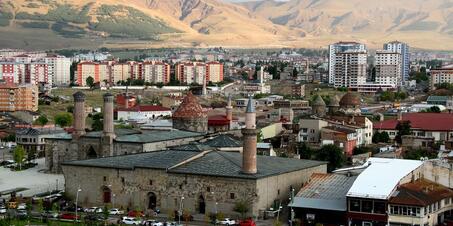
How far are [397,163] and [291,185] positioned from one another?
3.22 metres

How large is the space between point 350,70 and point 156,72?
21515 millimetres

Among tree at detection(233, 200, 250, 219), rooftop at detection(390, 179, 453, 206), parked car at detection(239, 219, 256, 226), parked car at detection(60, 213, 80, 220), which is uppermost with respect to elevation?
rooftop at detection(390, 179, 453, 206)

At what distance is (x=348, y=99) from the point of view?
4872 centimetres

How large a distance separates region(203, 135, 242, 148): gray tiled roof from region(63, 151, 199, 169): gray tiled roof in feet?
11.0

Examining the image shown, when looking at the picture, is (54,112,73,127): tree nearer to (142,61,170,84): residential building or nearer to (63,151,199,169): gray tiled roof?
(63,151,199,169): gray tiled roof

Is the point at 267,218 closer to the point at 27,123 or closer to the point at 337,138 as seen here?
the point at 337,138

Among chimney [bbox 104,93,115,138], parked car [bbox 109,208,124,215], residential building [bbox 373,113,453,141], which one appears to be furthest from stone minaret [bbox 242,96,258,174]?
residential building [bbox 373,113,453,141]

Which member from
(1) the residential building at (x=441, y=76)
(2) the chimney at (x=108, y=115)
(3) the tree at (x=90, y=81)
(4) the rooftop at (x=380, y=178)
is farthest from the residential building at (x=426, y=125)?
(3) the tree at (x=90, y=81)

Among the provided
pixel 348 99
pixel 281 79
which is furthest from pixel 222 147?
pixel 281 79

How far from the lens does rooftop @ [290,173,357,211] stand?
77.5 ft

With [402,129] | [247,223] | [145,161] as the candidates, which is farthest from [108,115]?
[402,129]

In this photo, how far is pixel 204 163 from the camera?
25906 mm

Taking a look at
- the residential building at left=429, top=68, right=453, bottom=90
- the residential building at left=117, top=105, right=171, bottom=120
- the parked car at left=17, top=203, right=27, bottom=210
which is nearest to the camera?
the parked car at left=17, top=203, right=27, bottom=210

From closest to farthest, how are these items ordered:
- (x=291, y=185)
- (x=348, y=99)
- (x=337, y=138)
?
(x=291, y=185), (x=337, y=138), (x=348, y=99)
